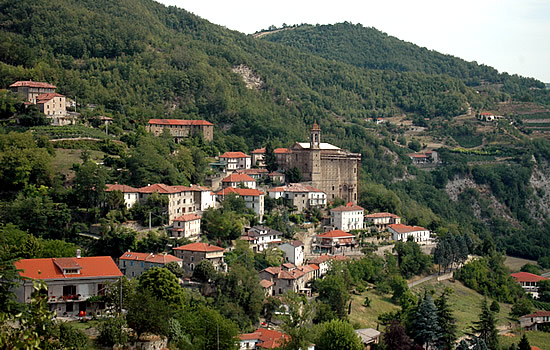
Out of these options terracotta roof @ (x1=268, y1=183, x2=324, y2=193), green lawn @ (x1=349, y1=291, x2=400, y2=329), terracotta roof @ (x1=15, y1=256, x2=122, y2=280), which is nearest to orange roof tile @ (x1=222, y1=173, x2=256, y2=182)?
terracotta roof @ (x1=268, y1=183, x2=324, y2=193)

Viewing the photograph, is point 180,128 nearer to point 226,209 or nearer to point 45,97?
point 45,97

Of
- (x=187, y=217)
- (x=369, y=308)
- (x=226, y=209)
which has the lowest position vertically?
(x=369, y=308)

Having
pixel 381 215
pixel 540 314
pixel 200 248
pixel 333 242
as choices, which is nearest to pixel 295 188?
pixel 333 242

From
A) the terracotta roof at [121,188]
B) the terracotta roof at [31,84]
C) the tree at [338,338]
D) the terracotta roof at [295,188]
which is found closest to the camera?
the tree at [338,338]

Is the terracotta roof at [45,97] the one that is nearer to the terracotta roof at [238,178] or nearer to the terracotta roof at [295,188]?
the terracotta roof at [238,178]

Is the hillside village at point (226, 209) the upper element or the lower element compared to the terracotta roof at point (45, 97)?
lower

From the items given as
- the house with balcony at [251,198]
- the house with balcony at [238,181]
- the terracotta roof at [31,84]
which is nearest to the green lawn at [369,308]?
the house with balcony at [251,198]
